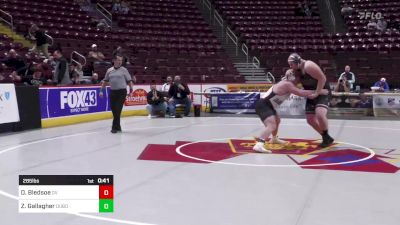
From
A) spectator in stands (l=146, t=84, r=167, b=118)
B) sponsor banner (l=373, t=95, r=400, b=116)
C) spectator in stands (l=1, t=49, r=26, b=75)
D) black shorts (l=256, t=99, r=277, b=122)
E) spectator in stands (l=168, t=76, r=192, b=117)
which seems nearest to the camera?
black shorts (l=256, t=99, r=277, b=122)

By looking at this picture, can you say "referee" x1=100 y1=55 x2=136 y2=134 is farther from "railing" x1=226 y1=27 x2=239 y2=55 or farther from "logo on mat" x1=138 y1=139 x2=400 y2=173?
"railing" x1=226 y1=27 x2=239 y2=55

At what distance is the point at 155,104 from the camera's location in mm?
15562

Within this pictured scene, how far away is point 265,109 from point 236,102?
356 inches

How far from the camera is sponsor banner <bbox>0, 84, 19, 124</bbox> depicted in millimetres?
10899

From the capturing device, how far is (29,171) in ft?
21.4

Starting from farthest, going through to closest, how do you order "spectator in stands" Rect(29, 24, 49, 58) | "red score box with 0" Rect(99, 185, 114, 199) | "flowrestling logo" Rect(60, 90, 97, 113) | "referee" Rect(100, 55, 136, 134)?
"spectator in stands" Rect(29, 24, 49, 58)
"flowrestling logo" Rect(60, 90, 97, 113)
"referee" Rect(100, 55, 136, 134)
"red score box with 0" Rect(99, 185, 114, 199)

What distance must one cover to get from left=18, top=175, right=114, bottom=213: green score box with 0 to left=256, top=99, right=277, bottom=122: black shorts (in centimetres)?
452

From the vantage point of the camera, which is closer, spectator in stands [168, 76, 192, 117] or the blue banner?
the blue banner

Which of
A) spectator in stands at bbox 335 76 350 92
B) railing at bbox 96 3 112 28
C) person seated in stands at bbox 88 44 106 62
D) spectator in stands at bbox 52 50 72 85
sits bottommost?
spectator in stands at bbox 335 76 350 92

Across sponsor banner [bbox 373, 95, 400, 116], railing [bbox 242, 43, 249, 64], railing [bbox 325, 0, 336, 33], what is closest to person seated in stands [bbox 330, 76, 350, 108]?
sponsor banner [bbox 373, 95, 400, 116]

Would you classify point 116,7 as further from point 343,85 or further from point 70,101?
point 343,85

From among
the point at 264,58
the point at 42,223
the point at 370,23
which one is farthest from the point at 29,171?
the point at 370,23

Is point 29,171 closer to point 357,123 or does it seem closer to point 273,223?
point 273,223

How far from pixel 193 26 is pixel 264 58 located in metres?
4.57
